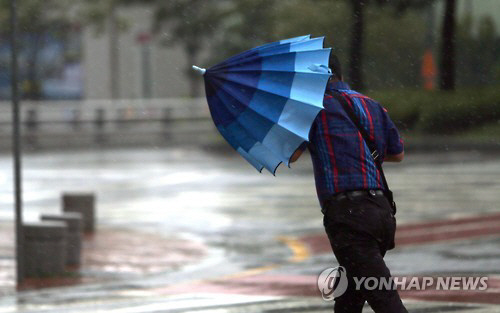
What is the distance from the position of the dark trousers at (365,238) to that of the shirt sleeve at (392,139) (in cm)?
36

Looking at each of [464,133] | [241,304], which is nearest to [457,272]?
[241,304]

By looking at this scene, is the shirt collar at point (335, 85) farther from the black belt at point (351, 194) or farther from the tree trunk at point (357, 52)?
the tree trunk at point (357, 52)

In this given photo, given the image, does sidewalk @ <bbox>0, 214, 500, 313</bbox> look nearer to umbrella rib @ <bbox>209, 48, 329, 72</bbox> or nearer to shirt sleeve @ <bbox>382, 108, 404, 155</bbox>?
shirt sleeve @ <bbox>382, 108, 404, 155</bbox>

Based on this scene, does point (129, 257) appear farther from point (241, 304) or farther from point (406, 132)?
point (406, 132)

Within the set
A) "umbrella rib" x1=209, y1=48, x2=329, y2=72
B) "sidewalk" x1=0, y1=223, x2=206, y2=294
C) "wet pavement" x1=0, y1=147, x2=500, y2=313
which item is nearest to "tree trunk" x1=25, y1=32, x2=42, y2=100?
"wet pavement" x1=0, y1=147, x2=500, y2=313

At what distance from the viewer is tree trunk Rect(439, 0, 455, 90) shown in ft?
102

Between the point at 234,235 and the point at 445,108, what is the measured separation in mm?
13713

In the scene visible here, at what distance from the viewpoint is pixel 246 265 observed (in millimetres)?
13102

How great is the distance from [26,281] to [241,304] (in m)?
3.36

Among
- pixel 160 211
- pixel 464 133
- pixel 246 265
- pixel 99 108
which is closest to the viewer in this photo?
pixel 246 265

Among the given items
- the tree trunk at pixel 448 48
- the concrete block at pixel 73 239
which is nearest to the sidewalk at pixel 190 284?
the concrete block at pixel 73 239

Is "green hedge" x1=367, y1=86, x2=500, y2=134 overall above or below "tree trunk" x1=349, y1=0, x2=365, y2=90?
below

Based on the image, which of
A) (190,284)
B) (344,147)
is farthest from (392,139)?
(190,284)

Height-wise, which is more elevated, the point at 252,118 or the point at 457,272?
the point at 252,118
